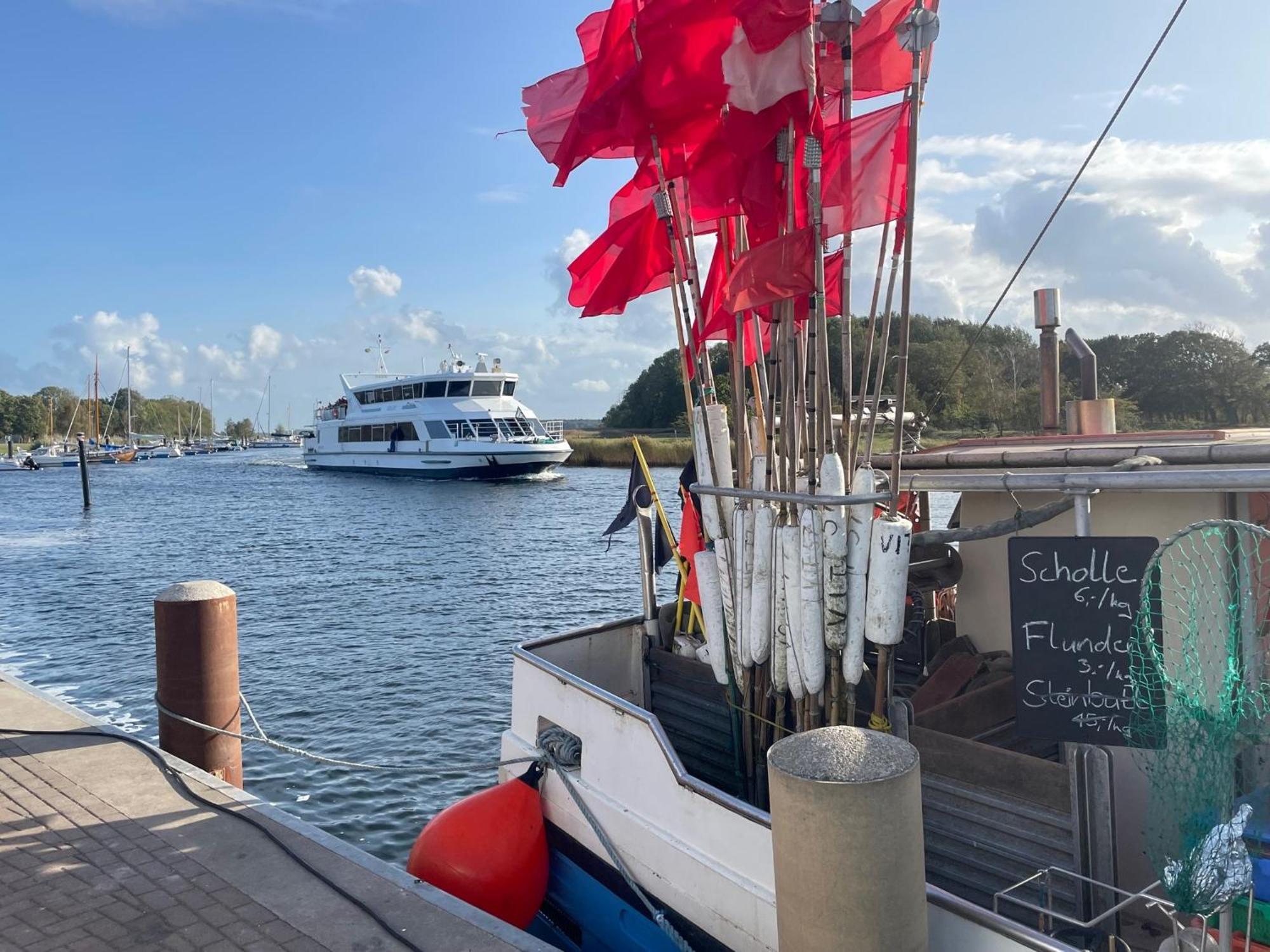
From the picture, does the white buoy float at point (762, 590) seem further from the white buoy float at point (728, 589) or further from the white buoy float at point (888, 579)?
the white buoy float at point (888, 579)

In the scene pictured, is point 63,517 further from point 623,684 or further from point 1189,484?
point 1189,484

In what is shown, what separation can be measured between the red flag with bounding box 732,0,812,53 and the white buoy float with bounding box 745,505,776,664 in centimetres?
236

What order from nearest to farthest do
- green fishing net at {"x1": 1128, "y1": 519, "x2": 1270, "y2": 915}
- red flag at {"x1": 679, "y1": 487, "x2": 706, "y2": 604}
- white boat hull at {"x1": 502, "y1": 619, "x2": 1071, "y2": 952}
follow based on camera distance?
green fishing net at {"x1": 1128, "y1": 519, "x2": 1270, "y2": 915} → white boat hull at {"x1": 502, "y1": 619, "x2": 1071, "y2": 952} → red flag at {"x1": 679, "y1": 487, "x2": 706, "y2": 604}

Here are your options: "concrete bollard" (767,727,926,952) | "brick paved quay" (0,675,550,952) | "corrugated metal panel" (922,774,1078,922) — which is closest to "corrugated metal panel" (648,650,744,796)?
"corrugated metal panel" (922,774,1078,922)

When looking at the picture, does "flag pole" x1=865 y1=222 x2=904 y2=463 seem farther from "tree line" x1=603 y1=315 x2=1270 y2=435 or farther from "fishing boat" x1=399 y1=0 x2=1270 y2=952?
"tree line" x1=603 y1=315 x2=1270 y2=435

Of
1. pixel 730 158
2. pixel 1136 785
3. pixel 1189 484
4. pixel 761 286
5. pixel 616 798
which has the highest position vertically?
pixel 730 158

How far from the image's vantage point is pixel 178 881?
512 cm

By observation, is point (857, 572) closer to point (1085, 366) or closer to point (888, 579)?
point (888, 579)

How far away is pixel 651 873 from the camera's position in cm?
530

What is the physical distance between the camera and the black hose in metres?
4.71

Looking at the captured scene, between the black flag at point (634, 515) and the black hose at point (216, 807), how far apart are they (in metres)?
3.28

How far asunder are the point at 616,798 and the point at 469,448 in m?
49.2

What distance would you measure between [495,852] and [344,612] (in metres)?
14.9

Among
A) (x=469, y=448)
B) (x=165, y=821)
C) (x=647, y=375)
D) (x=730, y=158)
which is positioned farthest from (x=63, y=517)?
(x=647, y=375)
